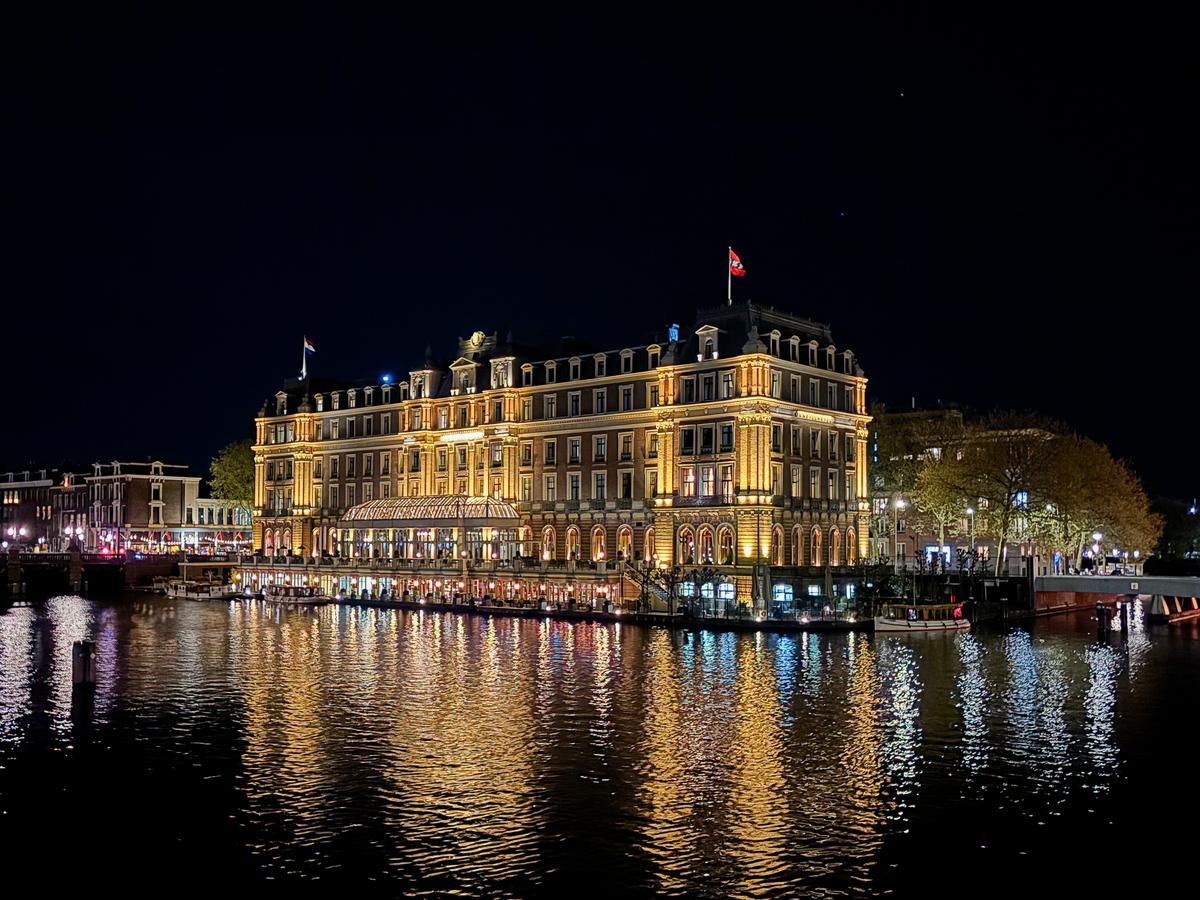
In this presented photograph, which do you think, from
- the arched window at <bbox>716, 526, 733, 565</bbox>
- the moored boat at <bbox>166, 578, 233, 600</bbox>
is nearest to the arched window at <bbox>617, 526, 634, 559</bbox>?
the arched window at <bbox>716, 526, 733, 565</bbox>

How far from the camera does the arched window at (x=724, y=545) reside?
10356cm

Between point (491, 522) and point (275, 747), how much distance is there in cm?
7509

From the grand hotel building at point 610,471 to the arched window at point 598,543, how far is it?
187mm

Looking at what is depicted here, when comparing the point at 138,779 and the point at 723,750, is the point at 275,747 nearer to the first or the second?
the point at 138,779

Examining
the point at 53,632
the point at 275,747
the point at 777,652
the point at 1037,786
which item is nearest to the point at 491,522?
the point at 53,632

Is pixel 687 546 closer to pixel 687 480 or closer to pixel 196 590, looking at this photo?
pixel 687 480

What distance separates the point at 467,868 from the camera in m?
29.4

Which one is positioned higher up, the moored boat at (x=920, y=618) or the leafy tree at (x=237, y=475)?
the leafy tree at (x=237, y=475)

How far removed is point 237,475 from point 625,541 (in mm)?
78614

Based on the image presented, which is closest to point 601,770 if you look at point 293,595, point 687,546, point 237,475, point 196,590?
point 687,546

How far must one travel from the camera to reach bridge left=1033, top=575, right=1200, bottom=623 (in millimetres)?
96938

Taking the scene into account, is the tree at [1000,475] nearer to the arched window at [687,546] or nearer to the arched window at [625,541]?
the arched window at [687,546]

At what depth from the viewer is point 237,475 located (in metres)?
170

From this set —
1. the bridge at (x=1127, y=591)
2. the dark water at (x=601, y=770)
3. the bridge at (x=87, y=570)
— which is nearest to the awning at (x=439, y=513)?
the bridge at (x=87, y=570)
